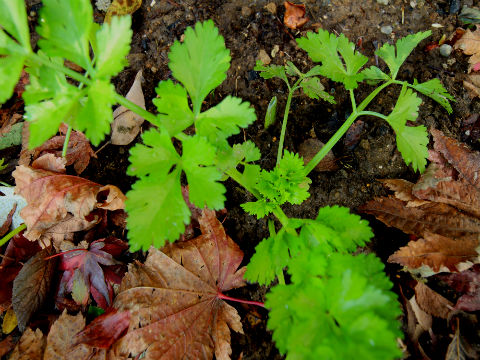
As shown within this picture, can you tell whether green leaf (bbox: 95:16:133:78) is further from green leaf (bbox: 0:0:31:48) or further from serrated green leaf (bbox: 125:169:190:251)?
serrated green leaf (bbox: 125:169:190:251)

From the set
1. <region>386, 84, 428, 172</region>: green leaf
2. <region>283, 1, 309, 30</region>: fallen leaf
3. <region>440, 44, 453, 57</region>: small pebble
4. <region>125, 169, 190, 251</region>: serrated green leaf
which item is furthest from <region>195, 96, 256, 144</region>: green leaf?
<region>440, 44, 453, 57</region>: small pebble

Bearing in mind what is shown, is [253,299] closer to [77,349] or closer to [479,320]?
[77,349]

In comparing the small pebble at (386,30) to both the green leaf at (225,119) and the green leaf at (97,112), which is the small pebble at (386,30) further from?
the green leaf at (97,112)

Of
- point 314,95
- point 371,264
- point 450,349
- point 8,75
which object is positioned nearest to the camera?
point 8,75

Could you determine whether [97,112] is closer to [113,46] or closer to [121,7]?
[113,46]

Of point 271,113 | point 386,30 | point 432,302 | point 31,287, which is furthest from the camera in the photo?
point 386,30

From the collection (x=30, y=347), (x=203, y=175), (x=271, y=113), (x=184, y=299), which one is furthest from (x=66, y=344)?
(x=271, y=113)

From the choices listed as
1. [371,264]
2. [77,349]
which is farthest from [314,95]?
[77,349]
